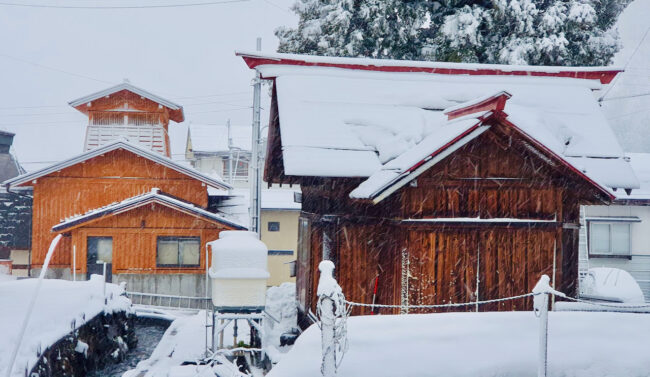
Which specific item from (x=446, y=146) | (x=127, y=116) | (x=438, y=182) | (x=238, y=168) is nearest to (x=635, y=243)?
(x=438, y=182)

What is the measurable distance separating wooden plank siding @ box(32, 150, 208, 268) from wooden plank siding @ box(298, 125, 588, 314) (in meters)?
16.2

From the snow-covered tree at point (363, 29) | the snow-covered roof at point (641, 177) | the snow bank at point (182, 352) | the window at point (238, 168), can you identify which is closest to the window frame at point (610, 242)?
the snow-covered roof at point (641, 177)

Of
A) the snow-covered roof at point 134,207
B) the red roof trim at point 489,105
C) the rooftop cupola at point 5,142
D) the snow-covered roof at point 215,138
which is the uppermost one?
the snow-covered roof at point 215,138

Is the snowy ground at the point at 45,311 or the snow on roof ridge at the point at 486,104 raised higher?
the snow on roof ridge at the point at 486,104

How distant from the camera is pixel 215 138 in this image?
43906 mm

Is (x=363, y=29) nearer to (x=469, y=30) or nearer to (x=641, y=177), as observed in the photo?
(x=469, y=30)

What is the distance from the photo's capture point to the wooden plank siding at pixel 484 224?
10195mm

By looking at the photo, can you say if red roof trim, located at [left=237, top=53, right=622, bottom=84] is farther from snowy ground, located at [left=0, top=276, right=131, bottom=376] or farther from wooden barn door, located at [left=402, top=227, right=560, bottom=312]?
snowy ground, located at [left=0, top=276, right=131, bottom=376]

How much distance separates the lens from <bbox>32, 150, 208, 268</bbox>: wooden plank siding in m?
23.6

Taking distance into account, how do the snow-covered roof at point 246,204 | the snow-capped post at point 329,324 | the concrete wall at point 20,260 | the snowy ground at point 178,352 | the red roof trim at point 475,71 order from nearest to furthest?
the snow-capped post at point 329,324 → the snowy ground at point 178,352 → the red roof trim at point 475,71 → the concrete wall at point 20,260 → the snow-covered roof at point 246,204

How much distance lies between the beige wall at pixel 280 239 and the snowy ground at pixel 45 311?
11.9 meters

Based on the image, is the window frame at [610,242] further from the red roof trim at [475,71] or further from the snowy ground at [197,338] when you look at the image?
the snowy ground at [197,338]

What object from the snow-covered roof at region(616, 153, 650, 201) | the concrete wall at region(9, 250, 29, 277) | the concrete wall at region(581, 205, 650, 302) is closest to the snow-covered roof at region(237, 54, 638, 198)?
the snow-covered roof at region(616, 153, 650, 201)

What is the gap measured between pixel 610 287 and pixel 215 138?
34.1 meters
